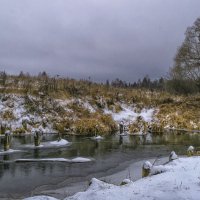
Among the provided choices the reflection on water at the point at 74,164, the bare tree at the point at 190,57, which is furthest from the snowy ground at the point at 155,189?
the bare tree at the point at 190,57

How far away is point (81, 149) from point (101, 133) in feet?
41.5

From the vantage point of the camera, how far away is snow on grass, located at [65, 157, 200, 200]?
11.4m

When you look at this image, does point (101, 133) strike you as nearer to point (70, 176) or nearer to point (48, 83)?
point (48, 83)

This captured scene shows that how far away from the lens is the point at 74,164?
72.5ft

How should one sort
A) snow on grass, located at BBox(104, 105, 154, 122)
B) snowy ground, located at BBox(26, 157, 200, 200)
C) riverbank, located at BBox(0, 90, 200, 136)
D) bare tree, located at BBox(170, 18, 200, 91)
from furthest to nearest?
snow on grass, located at BBox(104, 105, 154, 122)
riverbank, located at BBox(0, 90, 200, 136)
bare tree, located at BBox(170, 18, 200, 91)
snowy ground, located at BBox(26, 157, 200, 200)

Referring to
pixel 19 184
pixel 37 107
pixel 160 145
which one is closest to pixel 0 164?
pixel 19 184

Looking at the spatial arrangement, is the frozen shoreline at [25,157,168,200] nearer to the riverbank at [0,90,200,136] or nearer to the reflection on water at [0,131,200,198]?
the reflection on water at [0,131,200,198]

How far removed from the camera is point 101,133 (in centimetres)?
4078

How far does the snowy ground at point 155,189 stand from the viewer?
11430 millimetres

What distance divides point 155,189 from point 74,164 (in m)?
10.3

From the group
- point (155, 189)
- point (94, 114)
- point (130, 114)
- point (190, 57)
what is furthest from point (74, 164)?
point (130, 114)

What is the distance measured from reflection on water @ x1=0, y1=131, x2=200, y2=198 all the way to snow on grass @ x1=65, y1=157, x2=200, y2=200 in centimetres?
448

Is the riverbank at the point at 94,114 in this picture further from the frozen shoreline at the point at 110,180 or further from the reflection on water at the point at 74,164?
the frozen shoreline at the point at 110,180

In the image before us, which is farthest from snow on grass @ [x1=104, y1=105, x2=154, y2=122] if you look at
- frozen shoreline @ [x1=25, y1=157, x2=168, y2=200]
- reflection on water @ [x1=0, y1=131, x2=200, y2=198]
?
frozen shoreline @ [x1=25, y1=157, x2=168, y2=200]
